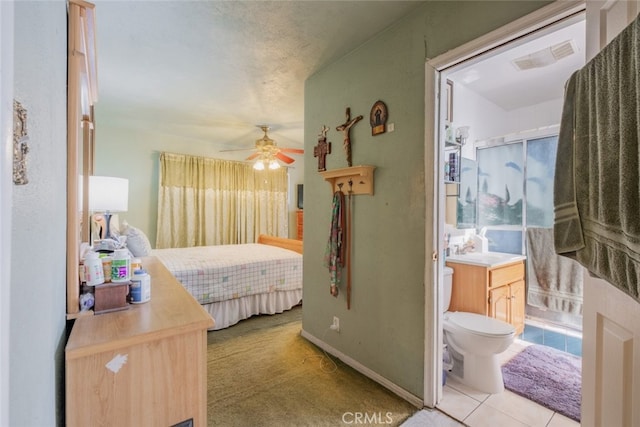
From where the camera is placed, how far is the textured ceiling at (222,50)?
5.84 ft

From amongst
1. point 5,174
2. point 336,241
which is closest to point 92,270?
point 5,174

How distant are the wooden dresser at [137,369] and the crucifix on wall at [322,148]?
168 cm

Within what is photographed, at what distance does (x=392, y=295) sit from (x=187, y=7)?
2222 mm

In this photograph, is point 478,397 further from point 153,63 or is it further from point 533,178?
point 153,63

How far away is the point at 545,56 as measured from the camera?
2.34 m

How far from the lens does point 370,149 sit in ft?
6.91

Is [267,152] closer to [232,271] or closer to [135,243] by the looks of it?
[232,271]

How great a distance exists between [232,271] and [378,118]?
213 centimetres

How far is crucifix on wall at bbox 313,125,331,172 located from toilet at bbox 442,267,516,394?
1579mm

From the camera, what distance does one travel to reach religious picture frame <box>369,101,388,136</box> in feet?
6.49

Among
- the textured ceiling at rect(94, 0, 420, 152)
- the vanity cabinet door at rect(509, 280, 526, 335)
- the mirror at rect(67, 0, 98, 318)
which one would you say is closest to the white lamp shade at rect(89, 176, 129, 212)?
the textured ceiling at rect(94, 0, 420, 152)

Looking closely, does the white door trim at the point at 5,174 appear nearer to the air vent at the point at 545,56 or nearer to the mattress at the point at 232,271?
the mattress at the point at 232,271

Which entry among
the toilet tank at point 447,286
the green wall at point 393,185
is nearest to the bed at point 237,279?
the green wall at point 393,185

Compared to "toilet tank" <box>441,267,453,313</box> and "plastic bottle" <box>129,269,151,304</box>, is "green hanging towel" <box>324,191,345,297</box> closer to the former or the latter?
"toilet tank" <box>441,267,453,313</box>
